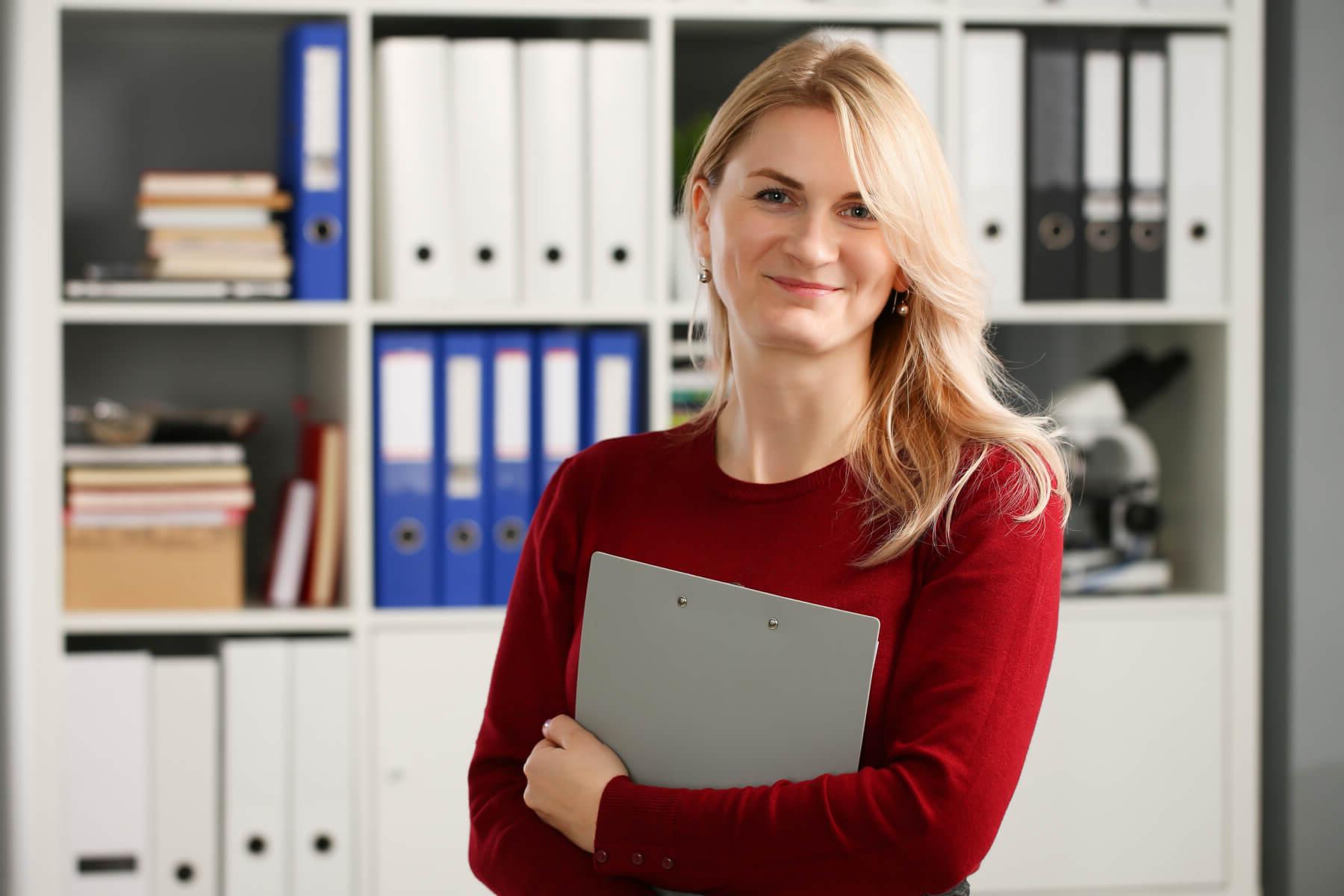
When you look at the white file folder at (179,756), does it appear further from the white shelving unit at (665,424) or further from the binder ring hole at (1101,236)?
the binder ring hole at (1101,236)

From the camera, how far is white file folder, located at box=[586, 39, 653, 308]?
2035mm

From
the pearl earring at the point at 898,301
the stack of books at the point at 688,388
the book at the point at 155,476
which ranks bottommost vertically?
the book at the point at 155,476

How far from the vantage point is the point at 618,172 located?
2.05m

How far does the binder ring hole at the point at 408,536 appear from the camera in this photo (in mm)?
2043

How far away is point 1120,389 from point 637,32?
1.08 meters

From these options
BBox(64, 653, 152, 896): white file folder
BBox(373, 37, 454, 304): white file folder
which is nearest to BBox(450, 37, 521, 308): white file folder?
BBox(373, 37, 454, 304): white file folder

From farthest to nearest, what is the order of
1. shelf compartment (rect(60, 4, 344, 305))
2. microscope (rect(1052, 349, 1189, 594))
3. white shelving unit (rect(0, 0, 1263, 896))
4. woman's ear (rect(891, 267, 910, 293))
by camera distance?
shelf compartment (rect(60, 4, 344, 305)), microscope (rect(1052, 349, 1189, 594)), white shelving unit (rect(0, 0, 1263, 896)), woman's ear (rect(891, 267, 910, 293))

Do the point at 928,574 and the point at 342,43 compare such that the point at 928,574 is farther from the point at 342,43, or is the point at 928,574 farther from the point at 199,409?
the point at 199,409

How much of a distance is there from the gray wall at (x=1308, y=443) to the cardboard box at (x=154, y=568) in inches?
68.9

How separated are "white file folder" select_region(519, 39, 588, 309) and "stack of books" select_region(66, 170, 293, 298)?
398 millimetres

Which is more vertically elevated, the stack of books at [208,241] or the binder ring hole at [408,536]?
the stack of books at [208,241]

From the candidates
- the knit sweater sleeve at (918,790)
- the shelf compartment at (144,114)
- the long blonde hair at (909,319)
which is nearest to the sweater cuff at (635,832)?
the knit sweater sleeve at (918,790)

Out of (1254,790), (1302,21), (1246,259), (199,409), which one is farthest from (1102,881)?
(199,409)

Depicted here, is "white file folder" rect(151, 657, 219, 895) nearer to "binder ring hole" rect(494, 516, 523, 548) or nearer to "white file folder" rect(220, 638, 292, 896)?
"white file folder" rect(220, 638, 292, 896)
